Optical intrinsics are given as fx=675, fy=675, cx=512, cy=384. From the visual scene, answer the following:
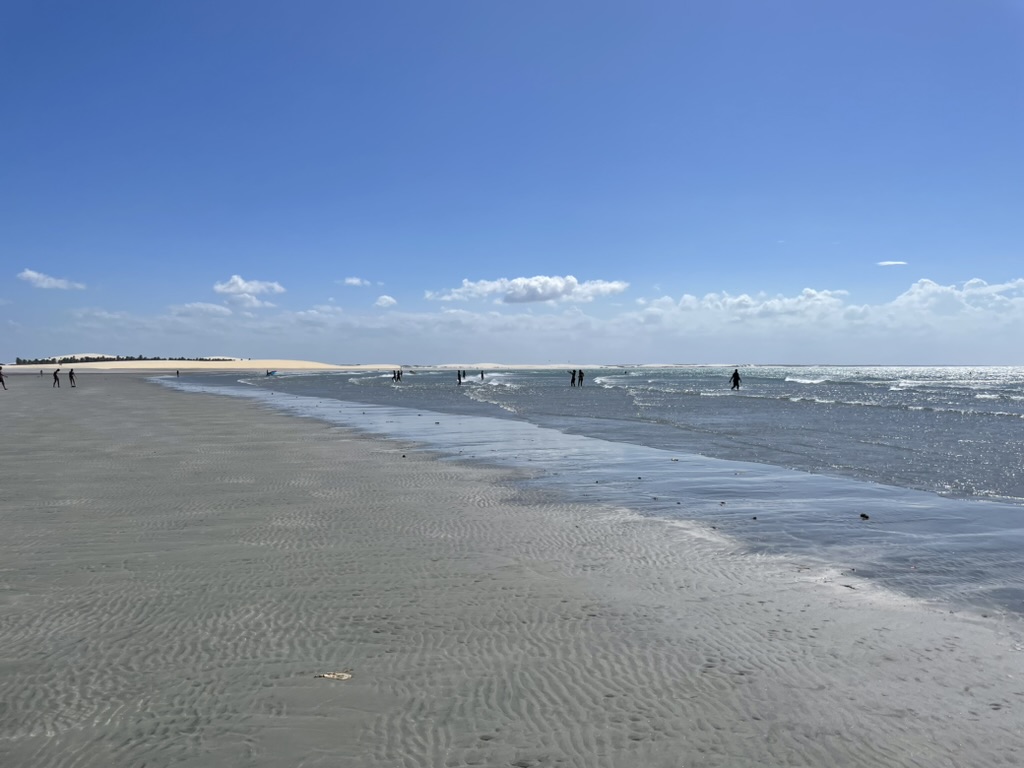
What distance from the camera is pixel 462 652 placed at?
16.8 feet

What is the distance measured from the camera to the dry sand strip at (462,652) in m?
3.91

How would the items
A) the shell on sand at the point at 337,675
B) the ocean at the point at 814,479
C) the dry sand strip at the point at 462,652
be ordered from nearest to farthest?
the dry sand strip at the point at 462,652 → the shell on sand at the point at 337,675 → the ocean at the point at 814,479

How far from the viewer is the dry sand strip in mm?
3910

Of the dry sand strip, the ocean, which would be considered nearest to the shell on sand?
the dry sand strip

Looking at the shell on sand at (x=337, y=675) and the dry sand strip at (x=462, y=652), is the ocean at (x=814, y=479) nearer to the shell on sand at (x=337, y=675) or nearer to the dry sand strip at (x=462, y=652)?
the dry sand strip at (x=462, y=652)

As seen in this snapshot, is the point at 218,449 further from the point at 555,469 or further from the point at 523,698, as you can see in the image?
the point at 523,698

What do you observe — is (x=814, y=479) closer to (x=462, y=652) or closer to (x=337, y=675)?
(x=462, y=652)

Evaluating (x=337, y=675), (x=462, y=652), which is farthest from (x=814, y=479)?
(x=337, y=675)

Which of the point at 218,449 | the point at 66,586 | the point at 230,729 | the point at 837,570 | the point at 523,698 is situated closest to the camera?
the point at 230,729

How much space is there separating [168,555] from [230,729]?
428 centimetres

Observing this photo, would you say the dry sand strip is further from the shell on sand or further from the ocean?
the ocean

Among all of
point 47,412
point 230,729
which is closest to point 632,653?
A: point 230,729

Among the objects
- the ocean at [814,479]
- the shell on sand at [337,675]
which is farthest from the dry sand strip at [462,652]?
the ocean at [814,479]

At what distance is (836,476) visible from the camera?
47.0 ft
